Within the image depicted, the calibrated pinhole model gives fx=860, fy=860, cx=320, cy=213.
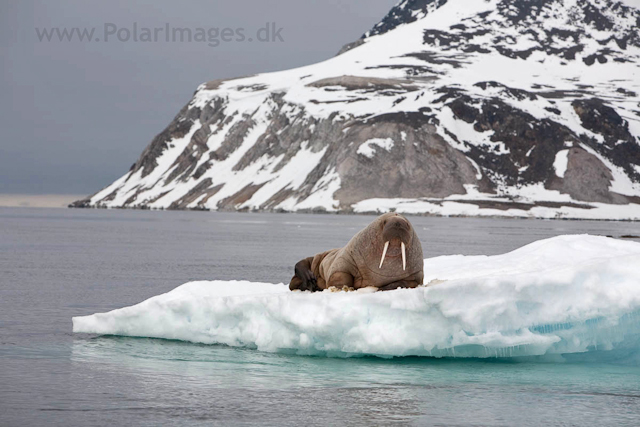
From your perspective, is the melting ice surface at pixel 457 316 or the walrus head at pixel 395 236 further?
the walrus head at pixel 395 236

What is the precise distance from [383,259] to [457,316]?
234cm

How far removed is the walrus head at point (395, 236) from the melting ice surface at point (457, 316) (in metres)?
1.67

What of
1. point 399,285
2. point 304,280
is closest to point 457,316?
point 399,285

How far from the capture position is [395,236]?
15.7m

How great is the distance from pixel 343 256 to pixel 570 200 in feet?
600

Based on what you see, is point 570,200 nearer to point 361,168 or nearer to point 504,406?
point 361,168

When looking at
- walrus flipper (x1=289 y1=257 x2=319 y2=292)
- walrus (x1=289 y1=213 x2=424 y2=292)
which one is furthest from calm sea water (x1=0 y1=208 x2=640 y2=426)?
walrus flipper (x1=289 y1=257 x2=319 y2=292)

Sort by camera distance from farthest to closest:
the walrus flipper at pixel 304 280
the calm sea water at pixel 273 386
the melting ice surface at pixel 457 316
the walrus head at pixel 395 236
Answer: the walrus flipper at pixel 304 280 < the walrus head at pixel 395 236 < the melting ice surface at pixel 457 316 < the calm sea water at pixel 273 386

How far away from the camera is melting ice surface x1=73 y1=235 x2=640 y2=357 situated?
13641 millimetres

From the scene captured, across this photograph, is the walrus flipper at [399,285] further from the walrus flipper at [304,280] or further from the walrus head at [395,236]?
the walrus flipper at [304,280]

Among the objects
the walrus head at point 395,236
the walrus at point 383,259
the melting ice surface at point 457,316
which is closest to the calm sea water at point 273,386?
the melting ice surface at point 457,316

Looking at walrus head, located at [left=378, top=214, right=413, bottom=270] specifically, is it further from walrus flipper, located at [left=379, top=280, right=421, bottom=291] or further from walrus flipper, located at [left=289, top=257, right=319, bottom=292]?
walrus flipper, located at [left=289, top=257, right=319, bottom=292]

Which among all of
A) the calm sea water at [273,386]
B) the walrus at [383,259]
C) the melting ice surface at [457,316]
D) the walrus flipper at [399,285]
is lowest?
the calm sea water at [273,386]

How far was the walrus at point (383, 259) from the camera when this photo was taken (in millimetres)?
15688
